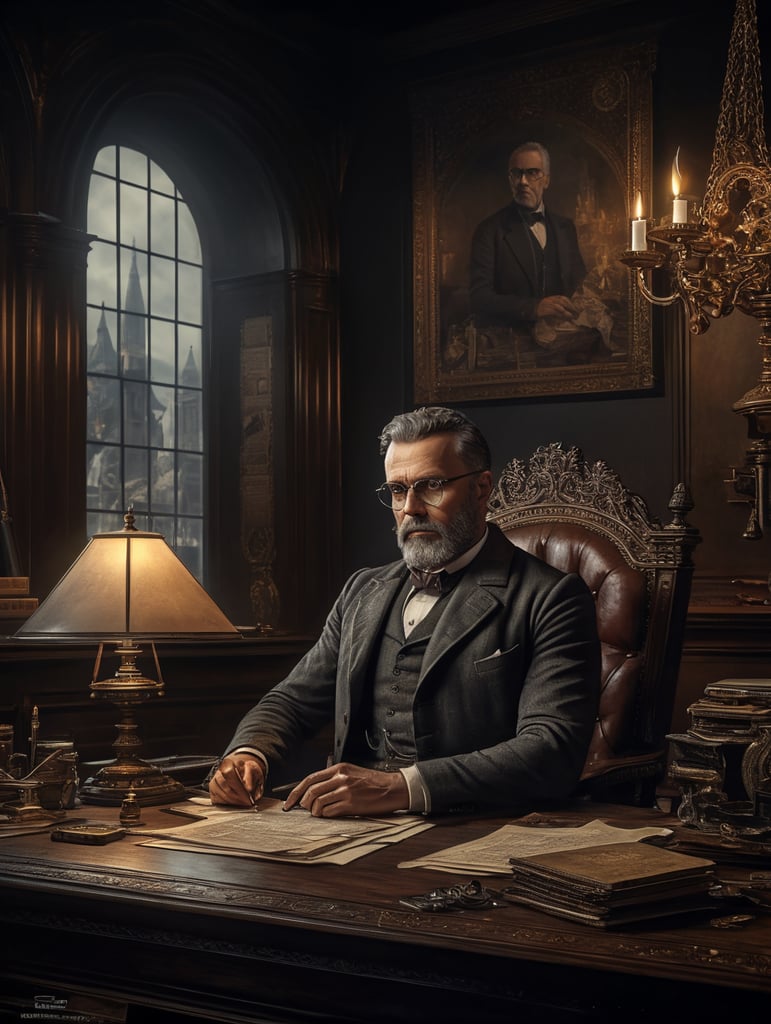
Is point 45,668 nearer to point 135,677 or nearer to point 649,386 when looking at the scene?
point 135,677

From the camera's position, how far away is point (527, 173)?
7285 millimetres

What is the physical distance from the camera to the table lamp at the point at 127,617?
2.94m

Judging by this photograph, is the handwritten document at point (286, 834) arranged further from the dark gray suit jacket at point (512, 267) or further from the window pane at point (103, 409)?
the dark gray suit jacket at point (512, 267)

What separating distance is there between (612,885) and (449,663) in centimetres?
136

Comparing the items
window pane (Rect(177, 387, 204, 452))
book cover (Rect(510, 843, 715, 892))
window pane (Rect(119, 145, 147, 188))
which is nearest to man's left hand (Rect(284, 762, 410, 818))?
book cover (Rect(510, 843, 715, 892))

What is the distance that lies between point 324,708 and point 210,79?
179 inches

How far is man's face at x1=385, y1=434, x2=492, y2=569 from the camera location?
3.38 metres

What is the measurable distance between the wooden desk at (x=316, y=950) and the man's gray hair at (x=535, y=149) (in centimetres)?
538

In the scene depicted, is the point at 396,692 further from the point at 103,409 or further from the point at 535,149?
the point at 535,149

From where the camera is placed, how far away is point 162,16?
675 cm

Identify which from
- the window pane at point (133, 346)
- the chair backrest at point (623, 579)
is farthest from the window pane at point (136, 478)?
the chair backrest at point (623, 579)

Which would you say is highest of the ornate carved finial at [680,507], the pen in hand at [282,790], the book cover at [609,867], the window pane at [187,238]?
the window pane at [187,238]

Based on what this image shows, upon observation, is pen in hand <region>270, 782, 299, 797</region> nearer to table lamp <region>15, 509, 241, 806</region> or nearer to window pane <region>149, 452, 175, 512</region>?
table lamp <region>15, 509, 241, 806</region>

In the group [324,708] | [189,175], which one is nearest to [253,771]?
[324,708]
